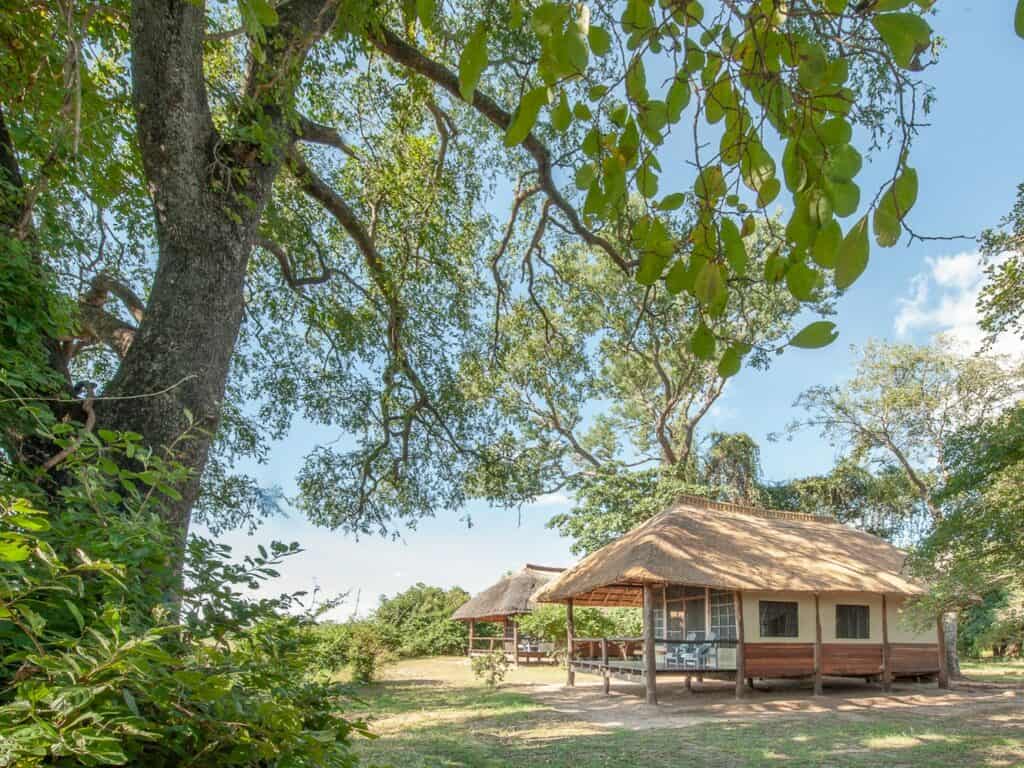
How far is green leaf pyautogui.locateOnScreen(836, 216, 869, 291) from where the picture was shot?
103 cm

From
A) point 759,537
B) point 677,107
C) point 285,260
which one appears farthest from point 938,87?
point 759,537

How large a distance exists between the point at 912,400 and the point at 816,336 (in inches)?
741

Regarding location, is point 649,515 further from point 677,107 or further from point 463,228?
point 677,107

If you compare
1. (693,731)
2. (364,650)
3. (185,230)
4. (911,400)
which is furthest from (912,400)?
(185,230)

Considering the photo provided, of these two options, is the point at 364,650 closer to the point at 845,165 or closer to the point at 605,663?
the point at 605,663

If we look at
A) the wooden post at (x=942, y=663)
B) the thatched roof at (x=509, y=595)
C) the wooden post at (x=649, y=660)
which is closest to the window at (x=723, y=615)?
the wooden post at (x=649, y=660)

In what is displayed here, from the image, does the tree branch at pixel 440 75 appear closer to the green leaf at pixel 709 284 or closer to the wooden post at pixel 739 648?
the green leaf at pixel 709 284

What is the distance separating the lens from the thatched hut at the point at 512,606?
22.1 m

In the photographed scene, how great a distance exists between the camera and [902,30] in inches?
39.1

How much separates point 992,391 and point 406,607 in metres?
21.8

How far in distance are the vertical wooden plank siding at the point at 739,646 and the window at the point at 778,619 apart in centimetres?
79

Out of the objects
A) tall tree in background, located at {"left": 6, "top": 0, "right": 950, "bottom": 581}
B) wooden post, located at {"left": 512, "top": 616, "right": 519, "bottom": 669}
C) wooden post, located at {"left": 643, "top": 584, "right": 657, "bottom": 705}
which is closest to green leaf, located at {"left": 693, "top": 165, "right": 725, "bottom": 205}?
tall tree in background, located at {"left": 6, "top": 0, "right": 950, "bottom": 581}

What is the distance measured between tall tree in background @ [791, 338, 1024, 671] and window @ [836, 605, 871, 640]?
388cm

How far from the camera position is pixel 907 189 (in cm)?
106
